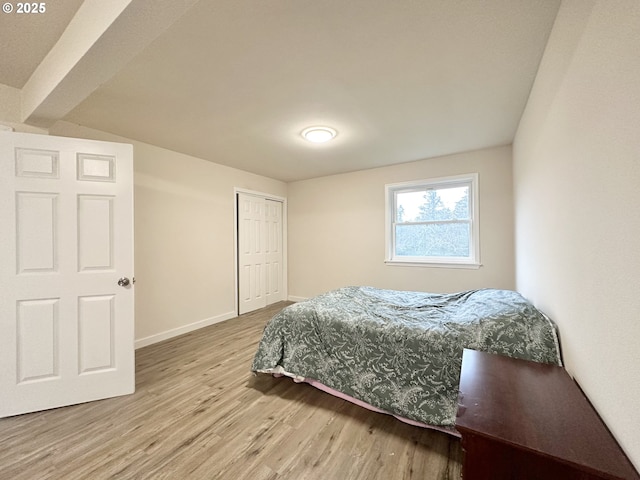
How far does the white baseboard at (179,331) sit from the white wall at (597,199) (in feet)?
12.2

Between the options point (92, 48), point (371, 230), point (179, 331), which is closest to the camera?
point (92, 48)

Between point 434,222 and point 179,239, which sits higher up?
point 434,222

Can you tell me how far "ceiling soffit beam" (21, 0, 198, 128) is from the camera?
1.10 meters

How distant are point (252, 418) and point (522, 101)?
326 centimetres

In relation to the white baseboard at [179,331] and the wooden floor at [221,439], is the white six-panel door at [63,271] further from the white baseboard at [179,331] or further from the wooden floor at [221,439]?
the white baseboard at [179,331]

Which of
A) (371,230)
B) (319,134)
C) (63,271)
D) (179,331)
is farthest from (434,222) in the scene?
(63,271)

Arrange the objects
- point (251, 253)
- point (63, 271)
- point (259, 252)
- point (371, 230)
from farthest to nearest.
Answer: point (259, 252), point (251, 253), point (371, 230), point (63, 271)

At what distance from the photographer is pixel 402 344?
1.76 meters

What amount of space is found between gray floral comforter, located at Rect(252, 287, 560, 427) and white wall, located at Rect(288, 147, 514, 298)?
128 centimetres

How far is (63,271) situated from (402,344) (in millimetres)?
2515

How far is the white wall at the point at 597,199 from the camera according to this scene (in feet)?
2.40

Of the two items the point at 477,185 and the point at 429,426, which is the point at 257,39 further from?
the point at 477,185

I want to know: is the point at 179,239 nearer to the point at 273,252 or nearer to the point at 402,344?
the point at 273,252

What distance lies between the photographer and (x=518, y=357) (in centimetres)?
148
